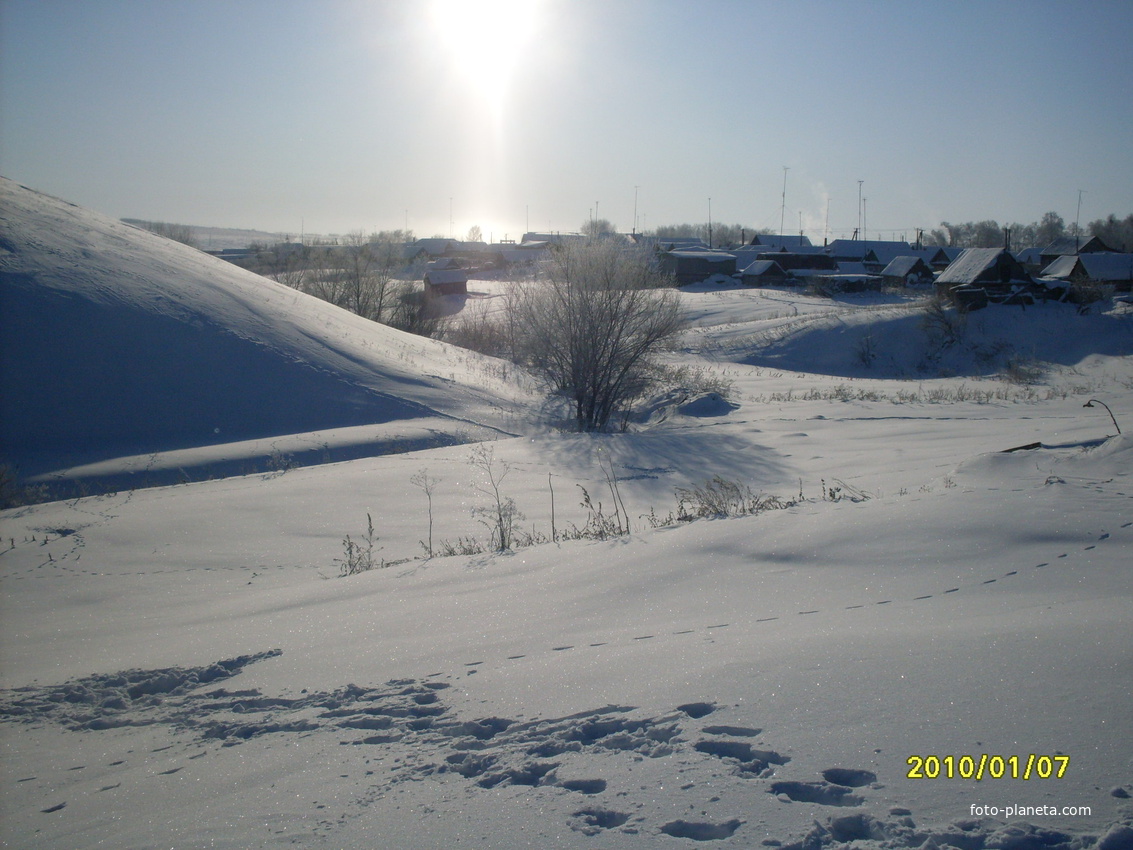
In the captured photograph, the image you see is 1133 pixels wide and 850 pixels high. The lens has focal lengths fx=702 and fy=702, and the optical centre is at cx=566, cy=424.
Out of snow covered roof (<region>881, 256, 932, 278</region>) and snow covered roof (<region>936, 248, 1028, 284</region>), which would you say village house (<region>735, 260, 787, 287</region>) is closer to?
snow covered roof (<region>881, 256, 932, 278</region>)

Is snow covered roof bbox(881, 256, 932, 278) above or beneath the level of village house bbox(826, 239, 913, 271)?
beneath

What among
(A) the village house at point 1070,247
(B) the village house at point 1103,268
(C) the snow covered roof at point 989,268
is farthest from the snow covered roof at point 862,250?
(C) the snow covered roof at point 989,268

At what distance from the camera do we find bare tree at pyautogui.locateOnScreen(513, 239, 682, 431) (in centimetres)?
1839

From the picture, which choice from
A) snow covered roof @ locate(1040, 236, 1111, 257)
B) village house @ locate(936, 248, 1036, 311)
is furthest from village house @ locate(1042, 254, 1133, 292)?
snow covered roof @ locate(1040, 236, 1111, 257)

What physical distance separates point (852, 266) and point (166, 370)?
7949 cm

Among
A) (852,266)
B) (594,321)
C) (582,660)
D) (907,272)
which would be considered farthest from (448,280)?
(582,660)

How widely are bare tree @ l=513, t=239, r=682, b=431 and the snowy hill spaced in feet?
6.94

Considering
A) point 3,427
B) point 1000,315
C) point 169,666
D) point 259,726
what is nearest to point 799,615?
point 259,726

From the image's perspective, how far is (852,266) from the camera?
264 ft

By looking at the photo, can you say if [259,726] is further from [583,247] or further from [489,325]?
[489,325]

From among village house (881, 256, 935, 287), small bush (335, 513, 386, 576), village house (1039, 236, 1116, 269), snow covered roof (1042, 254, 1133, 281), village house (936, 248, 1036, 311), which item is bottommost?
small bush (335, 513, 386, 576)

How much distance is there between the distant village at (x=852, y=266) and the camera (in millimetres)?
39062

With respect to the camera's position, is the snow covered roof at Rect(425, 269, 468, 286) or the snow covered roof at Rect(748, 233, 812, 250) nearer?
the snow covered roof at Rect(425, 269, 468, 286)

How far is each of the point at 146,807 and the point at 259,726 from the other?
592 millimetres
